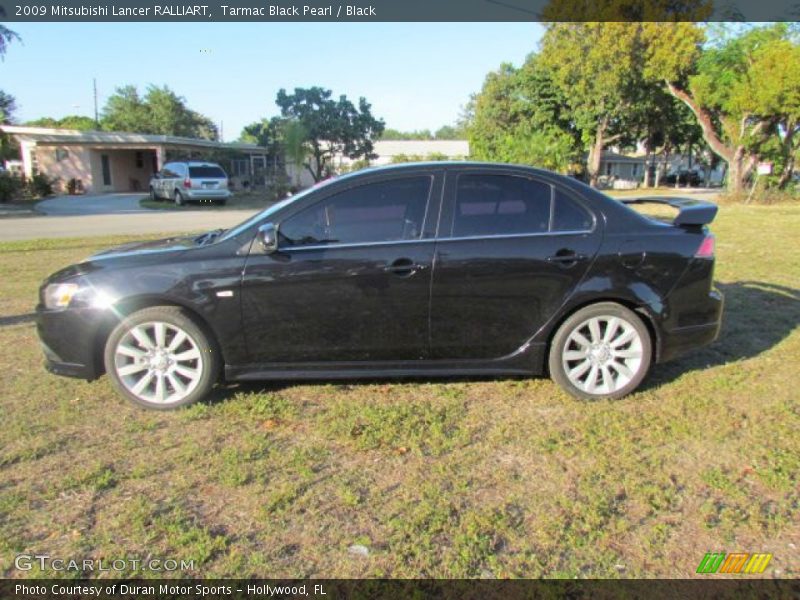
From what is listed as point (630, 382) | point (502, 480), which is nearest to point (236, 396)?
point (502, 480)

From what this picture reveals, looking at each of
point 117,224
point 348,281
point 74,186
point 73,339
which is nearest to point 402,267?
point 348,281

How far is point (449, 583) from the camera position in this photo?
2.46 meters

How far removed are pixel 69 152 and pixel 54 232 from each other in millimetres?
22033

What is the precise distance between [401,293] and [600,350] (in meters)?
1.46

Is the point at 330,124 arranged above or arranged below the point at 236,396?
above

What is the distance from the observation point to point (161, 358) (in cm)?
410

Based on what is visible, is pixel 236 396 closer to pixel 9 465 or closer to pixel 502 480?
pixel 9 465

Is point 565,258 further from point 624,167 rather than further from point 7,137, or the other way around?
point 624,167

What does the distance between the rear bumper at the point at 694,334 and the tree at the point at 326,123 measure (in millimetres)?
35710

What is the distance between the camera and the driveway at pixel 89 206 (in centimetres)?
2267

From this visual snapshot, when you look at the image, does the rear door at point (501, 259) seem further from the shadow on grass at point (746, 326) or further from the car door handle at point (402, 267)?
the shadow on grass at point (746, 326)

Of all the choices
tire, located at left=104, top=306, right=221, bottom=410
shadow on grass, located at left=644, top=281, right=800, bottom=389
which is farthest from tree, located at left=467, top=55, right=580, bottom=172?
tire, located at left=104, top=306, right=221, bottom=410

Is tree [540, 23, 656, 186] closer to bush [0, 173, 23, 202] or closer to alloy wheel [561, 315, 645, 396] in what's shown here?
bush [0, 173, 23, 202]

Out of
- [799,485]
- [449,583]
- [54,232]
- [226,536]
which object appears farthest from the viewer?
[54,232]
